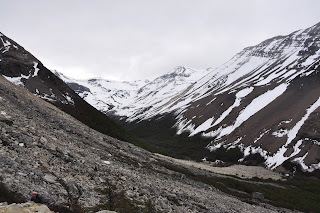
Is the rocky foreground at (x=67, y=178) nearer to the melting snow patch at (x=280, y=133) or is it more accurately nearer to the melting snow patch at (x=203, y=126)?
the melting snow patch at (x=280, y=133)

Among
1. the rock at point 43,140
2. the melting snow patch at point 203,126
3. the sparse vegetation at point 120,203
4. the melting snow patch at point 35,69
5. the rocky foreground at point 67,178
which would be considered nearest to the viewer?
the rocky foreground at point 67,178

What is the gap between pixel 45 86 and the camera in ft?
321

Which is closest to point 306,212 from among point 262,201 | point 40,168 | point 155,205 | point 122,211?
point 262,201

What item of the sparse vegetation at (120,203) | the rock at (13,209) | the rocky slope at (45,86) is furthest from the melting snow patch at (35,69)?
the rock at (13,209)

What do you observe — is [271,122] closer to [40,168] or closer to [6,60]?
[6,60]

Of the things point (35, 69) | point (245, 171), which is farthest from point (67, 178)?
point (35, 69)

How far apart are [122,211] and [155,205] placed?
4075mm

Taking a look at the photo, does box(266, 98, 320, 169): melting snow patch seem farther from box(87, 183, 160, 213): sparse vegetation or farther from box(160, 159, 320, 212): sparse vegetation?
box(87, 183, 160, 213): sparse vegetation

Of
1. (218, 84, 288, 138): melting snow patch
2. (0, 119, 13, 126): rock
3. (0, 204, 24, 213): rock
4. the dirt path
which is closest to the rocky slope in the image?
the dirt path

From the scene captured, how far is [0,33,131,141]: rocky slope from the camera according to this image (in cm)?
8850

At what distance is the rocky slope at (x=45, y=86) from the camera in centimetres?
8850

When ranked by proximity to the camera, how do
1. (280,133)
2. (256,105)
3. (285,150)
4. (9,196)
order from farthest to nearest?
(256,105) < (280,133) < (285,150) < (9,196)

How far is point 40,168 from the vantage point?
886 inches

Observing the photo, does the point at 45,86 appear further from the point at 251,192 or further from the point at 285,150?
the point at 285,150
